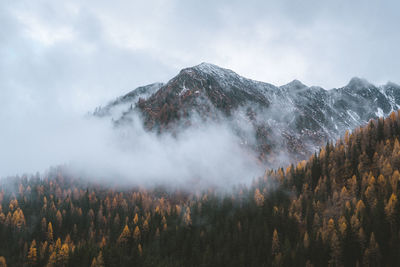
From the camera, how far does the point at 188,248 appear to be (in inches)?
5699

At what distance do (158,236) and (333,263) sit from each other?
299ft

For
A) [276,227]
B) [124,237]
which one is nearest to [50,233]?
[124,237]

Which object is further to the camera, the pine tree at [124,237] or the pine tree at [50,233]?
the pine tree at [50,233]

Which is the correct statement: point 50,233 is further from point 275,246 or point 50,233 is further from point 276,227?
point 275,246

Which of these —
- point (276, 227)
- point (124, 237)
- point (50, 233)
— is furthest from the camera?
point (50, 233)

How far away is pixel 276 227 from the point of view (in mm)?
146750

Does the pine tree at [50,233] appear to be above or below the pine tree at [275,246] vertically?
below

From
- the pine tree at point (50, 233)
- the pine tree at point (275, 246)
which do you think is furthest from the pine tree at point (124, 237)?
the pine tree at point (275, 246)

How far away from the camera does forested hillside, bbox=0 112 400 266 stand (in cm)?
11162

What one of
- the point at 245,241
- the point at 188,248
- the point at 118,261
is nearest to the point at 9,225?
the point at 118,261

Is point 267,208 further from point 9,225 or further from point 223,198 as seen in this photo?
point 9,225

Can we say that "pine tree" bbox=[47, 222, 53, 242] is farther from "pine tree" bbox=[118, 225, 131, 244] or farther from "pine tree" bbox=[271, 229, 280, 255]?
"pine tree" bbox=[271, 229, 280, 255]

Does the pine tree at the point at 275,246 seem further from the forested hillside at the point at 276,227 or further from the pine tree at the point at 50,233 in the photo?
the pine tree at the point at 50,233

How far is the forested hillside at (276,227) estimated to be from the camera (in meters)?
112
